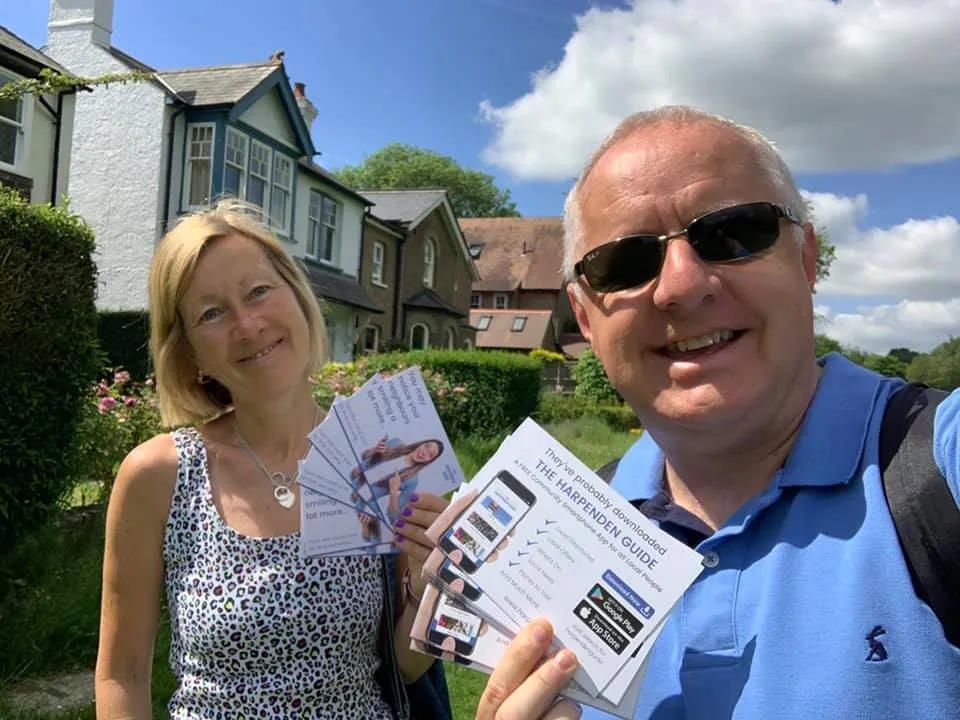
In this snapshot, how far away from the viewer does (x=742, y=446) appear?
55.4 inches

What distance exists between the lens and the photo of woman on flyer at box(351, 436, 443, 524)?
1799 mm

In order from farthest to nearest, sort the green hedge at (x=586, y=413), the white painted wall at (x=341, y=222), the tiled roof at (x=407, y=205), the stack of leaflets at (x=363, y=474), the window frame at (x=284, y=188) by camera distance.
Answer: the tiled roof at (x=407, y=205)
the white painted wall at (x=341, y=222)
the green hedge at (x=586, y=413)
the window frame at (x=284, y=188)
the stack of leaflets at (x=363, y=474)

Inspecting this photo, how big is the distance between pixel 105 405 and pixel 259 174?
12993 mm

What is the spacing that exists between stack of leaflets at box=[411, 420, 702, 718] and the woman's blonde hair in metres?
1.13

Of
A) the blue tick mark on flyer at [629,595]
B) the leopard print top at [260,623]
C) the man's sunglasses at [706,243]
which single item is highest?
the man's sunglasses at [706,243]

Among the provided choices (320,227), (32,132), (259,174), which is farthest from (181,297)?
(320,227)

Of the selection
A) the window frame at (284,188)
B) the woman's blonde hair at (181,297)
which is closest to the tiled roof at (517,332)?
the window frame at (284,188)

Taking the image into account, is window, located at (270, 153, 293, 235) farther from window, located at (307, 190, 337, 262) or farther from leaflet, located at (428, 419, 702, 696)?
leaflet, located at (428, 419, 702, 696)

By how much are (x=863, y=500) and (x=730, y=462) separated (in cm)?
26

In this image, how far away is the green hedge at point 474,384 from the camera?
13.1 meters

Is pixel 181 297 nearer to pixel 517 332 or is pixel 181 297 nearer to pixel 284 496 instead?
pixel 284 496

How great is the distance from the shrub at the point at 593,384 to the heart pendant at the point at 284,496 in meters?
21.6

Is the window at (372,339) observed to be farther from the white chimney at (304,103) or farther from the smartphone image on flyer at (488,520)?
the smartphone image on flyer at (488,520)

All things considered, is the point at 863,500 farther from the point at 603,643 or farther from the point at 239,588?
the point at 239,588
